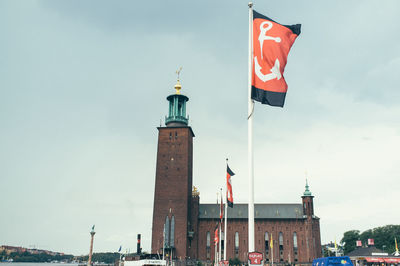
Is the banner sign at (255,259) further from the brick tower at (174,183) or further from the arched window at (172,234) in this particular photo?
the arched window at (172,234)

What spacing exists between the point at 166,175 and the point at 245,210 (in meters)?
28.1

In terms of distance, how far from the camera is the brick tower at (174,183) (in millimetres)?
77688

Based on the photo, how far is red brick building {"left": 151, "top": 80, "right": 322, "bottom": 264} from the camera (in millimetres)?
78938

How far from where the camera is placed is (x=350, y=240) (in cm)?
13200

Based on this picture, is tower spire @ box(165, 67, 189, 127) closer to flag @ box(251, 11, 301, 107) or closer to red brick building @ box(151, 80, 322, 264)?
red brick building @ box(151, 80, 322, 264)

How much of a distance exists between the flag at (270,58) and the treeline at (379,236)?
379 ft

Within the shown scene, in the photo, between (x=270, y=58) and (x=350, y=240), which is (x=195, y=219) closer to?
(x=270, y=58)

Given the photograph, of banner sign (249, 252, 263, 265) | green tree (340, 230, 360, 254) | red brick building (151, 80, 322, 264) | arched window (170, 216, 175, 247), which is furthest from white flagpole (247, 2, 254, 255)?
green tree (340, 230, 360, 254)

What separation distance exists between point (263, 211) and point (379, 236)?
55.9 metres

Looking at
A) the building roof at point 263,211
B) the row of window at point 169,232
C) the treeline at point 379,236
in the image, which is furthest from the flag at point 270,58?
the treeline at point 379,236

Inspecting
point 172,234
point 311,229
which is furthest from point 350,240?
point 172,234

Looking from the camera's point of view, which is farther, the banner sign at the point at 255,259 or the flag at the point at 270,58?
the flag at the point at 270,58

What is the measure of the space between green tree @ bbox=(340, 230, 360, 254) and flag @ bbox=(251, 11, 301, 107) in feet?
426

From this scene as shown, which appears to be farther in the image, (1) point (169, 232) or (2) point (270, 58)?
(1) point (169, 232)
